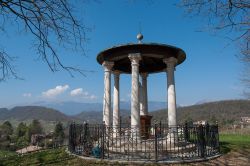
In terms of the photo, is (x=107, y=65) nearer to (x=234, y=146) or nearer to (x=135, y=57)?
(x=135, y=57)

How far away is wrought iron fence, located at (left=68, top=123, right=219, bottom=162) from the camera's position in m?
11.5

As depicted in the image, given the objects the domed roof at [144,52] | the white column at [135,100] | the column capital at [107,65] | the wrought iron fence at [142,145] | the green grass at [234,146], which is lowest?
the green grass at [234,146]

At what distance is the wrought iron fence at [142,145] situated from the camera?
11484 mm

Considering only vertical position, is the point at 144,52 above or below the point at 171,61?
above

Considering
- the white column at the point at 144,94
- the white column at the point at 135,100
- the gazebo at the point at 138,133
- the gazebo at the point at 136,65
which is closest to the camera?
the gazebo at the point at 138,133

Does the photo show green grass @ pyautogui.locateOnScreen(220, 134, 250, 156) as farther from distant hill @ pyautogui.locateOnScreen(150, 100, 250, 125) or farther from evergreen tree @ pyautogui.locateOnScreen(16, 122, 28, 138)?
evergreen tree @ pyautogui.locateOnScreen(16, 122, 28, 138)

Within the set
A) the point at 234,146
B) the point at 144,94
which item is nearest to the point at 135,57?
the point at 144,94

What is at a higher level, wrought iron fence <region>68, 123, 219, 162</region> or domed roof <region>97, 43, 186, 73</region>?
domed roof <region>97, 43, 186, 73</region>

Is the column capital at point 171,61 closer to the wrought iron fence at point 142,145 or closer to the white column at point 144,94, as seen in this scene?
the wrought iron fence at point 142,145

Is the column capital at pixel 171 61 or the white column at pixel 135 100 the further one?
the column capital at pixel 171 61

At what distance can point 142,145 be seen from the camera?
41.1 feet

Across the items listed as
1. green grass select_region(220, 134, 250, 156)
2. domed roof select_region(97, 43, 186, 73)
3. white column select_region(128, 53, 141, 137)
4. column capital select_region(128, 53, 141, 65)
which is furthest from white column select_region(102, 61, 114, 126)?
green grass select_region(220, 134, 250, 156)

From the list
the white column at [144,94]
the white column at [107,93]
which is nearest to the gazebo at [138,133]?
the white column at [107,93]

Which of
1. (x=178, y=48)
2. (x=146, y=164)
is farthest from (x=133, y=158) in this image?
(x=178, y=48)
